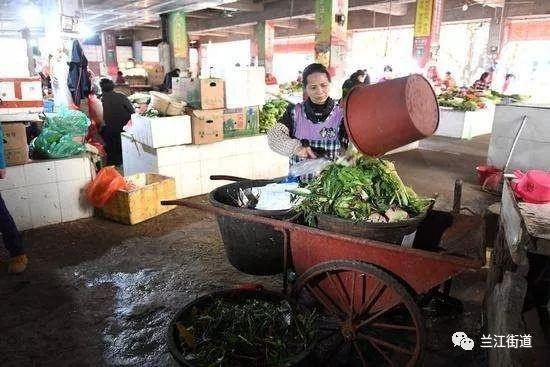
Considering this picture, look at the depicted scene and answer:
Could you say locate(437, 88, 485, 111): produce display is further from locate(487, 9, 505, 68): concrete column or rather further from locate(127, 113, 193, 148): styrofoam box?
locate(127, 113, 193, 148): styrofoam box

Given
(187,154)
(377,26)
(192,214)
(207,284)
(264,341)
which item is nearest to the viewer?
(264,341)

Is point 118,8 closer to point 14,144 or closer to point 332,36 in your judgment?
point 332,36

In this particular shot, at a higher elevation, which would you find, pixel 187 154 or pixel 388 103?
pixel 388 103

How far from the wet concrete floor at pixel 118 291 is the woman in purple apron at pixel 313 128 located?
152cm

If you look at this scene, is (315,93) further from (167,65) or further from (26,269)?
(167,65)

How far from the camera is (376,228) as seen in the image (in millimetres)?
2400

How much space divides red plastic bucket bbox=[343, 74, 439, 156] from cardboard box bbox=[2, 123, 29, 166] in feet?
14.5

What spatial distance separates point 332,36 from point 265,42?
10.8m

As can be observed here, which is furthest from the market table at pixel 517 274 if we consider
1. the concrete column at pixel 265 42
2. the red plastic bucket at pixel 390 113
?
the concrete column at pixel 265 42

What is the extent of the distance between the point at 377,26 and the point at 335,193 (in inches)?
723

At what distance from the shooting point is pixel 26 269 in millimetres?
4191

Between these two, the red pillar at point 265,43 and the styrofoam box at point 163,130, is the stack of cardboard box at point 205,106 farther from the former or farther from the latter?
the red pillar at point 265,43

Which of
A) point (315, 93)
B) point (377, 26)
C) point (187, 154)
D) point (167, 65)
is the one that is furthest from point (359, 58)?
point (315, 93)

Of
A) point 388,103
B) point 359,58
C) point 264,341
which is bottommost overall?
point 264,341
